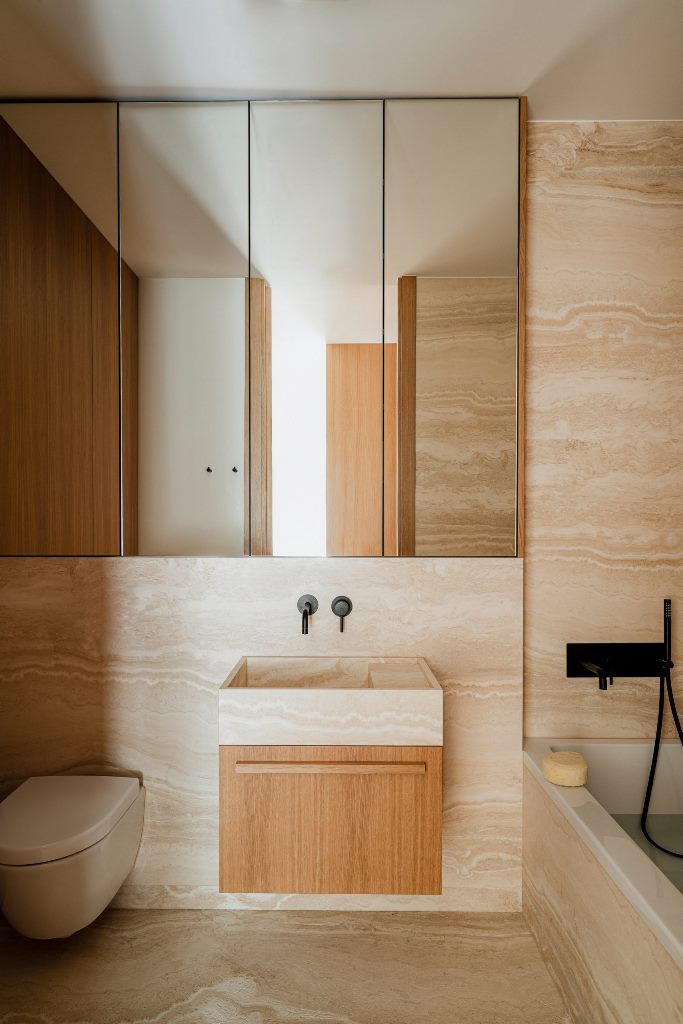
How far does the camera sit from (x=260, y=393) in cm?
191

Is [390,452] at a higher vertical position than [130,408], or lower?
lower

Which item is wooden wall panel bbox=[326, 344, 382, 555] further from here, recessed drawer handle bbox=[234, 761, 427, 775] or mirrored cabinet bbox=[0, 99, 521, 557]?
recessed drawer handle bbox=[234, 761, 427, 775]

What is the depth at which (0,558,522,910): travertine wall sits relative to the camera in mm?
1914

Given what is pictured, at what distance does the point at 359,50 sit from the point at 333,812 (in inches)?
79.0

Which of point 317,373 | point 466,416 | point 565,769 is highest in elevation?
point 317,373

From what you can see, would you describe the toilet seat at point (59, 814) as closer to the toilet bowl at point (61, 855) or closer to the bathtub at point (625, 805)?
the toilet bowl at point (61, 855)

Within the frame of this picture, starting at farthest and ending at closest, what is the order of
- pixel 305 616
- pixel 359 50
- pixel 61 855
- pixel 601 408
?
pixel 601 408 < pixel 305 616 < pixel 359 50 < pixel 61 855

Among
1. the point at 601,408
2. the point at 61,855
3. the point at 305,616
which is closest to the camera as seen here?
the point at 61,855

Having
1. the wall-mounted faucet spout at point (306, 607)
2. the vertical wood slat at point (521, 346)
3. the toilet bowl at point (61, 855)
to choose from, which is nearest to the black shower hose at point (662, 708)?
the vertical wood slat at point (521, 346)

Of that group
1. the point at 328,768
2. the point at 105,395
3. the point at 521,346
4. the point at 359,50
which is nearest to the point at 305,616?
the point at 328,768

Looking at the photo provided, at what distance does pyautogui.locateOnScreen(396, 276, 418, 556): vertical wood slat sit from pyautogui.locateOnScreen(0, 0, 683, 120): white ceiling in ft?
1.90

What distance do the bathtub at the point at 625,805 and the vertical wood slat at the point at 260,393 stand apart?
1.07m

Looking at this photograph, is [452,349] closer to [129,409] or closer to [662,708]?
[129,409]

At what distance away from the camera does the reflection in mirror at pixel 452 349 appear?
189cm
